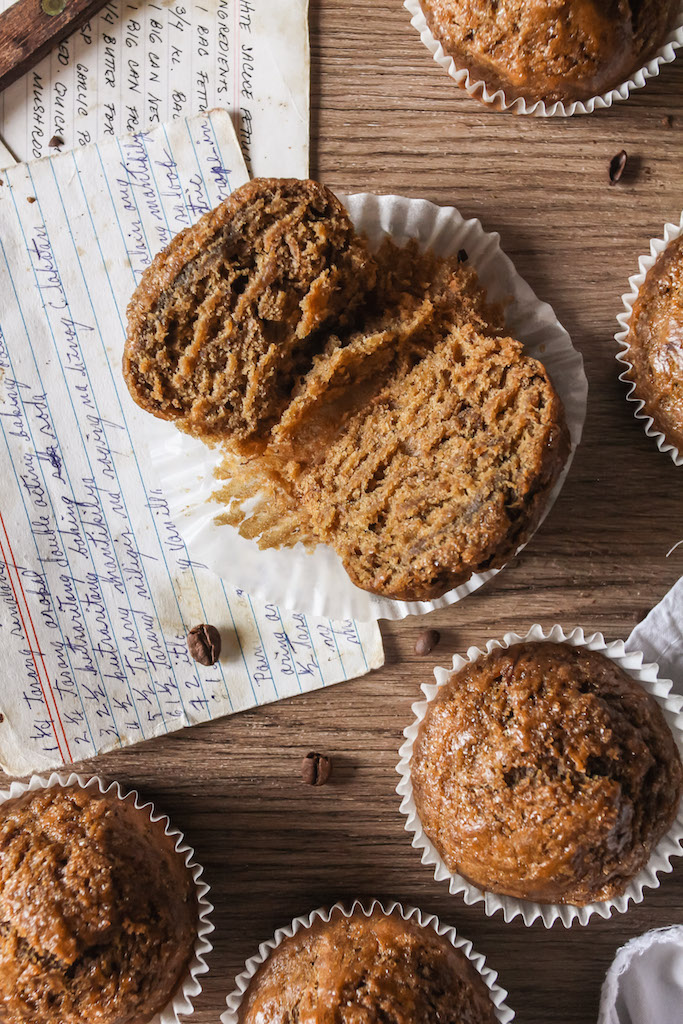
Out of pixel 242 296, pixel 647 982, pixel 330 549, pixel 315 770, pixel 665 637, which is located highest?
pixel 242 296

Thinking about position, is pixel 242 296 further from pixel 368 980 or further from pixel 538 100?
pixel 368 980

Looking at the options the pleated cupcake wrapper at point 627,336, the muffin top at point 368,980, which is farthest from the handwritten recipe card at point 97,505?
the pleated cupcake wrapper at point 627,336

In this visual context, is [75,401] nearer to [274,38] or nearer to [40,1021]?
[274,38]

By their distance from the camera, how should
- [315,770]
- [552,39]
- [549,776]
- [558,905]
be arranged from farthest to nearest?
1. [315,770]
2. [558,905]
3. [552,39]
4. [549,776]

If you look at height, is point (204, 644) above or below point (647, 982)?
above

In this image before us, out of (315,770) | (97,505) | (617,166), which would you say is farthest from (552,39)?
(315,770)

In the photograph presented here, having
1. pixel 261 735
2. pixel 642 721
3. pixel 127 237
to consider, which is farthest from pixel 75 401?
pixel 642 721

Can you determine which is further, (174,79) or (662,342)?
(174,79)

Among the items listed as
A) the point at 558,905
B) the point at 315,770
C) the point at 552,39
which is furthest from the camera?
the point at 315,770
